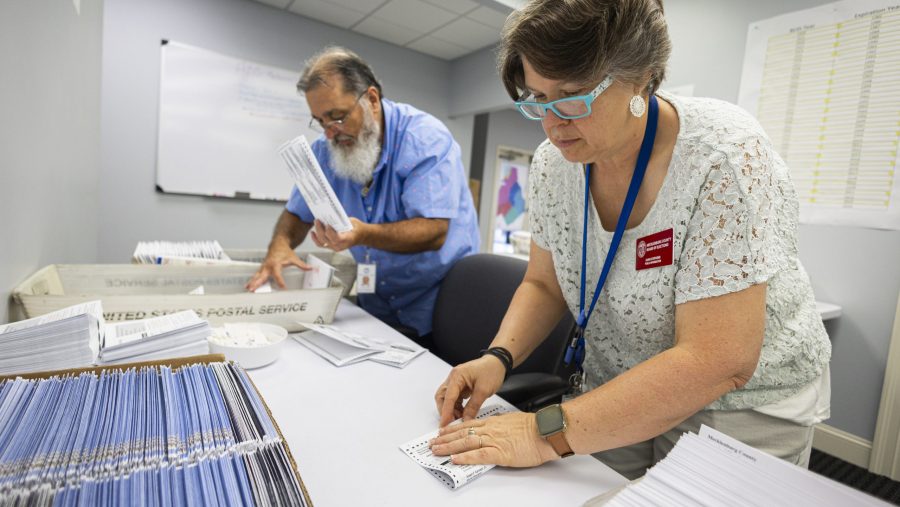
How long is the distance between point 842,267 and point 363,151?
89.8 inches

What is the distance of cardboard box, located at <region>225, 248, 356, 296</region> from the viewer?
158 cm

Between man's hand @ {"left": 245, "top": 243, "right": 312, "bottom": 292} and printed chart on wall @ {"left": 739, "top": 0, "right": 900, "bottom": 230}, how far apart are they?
94.2 inches

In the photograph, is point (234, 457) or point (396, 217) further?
point (396, 217)

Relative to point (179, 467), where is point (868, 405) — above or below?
below

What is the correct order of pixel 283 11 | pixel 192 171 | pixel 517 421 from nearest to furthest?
pixel 517 421 < pixel 192 171 < pixel 283 11

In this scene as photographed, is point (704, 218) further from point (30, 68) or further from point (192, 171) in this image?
point (192, 171)

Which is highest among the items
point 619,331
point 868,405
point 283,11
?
point 283,11

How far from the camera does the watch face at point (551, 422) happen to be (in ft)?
2.13

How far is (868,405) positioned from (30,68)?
320 cm

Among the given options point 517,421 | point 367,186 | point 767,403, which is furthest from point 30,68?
point 767,403

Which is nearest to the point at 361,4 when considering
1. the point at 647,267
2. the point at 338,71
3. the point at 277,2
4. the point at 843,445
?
the point at 277,2

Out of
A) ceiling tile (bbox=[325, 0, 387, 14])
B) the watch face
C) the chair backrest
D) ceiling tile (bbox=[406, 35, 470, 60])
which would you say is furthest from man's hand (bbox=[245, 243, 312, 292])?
ceiling tile (bbox=[406, 35, 470, 60])

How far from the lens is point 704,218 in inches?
27.1

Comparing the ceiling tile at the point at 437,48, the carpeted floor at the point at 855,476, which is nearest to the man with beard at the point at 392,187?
the carpeted floor at the point at 855,476
